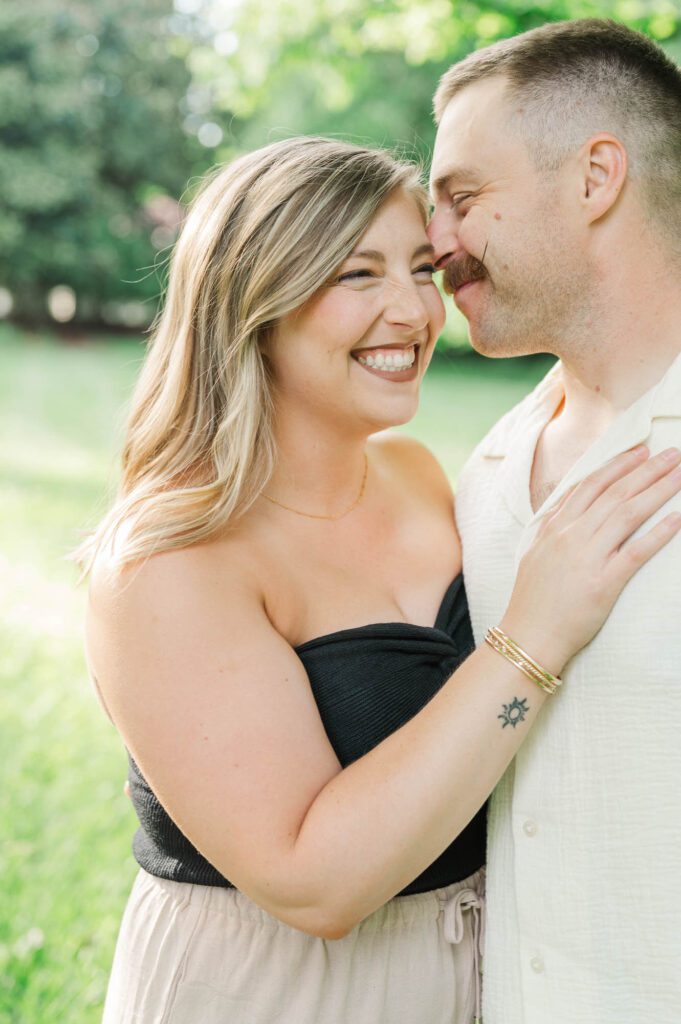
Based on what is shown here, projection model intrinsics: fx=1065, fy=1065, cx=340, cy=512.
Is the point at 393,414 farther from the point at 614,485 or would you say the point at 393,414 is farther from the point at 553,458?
the point at 614,485

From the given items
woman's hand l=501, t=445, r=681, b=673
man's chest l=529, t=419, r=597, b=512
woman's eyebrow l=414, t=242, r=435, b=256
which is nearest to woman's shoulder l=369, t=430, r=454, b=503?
man's chest l=529, t=419, r=597, b=512

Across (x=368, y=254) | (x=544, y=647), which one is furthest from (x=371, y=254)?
(x=544, y=647)

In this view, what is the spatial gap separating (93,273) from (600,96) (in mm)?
23398

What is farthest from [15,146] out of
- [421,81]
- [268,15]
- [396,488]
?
[396,488]

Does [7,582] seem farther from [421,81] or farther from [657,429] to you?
[421,81]

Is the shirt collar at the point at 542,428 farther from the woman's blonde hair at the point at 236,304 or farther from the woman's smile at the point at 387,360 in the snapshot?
the woman's blonde hair at the point at 236,304

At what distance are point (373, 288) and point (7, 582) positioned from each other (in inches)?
230

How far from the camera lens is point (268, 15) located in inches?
363

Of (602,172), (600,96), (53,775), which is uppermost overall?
(600,96)

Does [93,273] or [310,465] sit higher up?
[310,465]

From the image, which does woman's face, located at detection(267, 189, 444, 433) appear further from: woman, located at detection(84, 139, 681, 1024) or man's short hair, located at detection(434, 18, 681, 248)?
man's short hair, located at detection(434, 18, 681, 248)

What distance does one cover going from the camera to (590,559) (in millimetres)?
1993

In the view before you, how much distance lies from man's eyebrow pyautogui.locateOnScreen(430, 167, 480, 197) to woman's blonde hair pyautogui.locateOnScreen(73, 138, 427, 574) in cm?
7

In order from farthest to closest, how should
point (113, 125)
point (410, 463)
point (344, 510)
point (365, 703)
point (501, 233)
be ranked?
point (113, 125) → point (410, 463) → point (344, 510) → point (501, 233) → point (365, 703)
